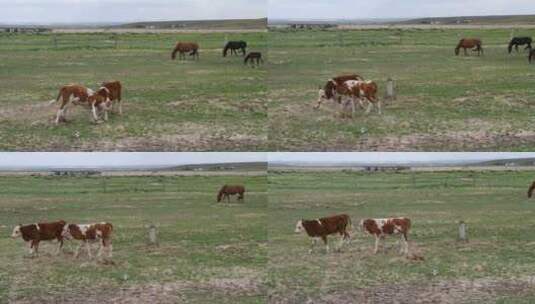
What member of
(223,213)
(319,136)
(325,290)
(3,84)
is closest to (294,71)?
(319,136)

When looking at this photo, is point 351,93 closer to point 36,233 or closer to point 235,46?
point 235,46

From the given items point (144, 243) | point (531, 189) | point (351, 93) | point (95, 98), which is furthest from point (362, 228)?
point (95, 98)

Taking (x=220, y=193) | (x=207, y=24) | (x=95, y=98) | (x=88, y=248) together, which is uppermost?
(x=207, y=24)

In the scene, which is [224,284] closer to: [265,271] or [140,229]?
[265,271]

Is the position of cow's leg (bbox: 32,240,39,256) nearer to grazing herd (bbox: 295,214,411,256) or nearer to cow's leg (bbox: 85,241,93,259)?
cow's leg (bbox: 85,241,93,259)

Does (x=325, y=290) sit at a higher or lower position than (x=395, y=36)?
lower

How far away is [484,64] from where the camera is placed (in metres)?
5.23

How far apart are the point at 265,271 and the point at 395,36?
1673mm

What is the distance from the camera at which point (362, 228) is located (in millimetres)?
5281

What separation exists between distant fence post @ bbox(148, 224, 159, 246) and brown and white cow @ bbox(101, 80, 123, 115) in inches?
29.2

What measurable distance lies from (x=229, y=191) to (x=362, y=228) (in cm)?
86

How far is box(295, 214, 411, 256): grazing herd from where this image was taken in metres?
5.26

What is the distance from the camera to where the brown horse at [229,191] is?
5.20 m

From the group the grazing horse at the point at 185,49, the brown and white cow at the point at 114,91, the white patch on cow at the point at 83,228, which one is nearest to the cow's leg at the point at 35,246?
the white patch on cow at the point at 83,228
